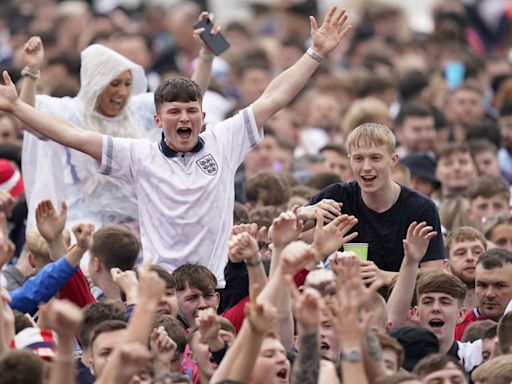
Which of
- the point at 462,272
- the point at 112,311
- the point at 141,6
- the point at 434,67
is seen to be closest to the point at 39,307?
the point at 112,311

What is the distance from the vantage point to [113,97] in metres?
12.5

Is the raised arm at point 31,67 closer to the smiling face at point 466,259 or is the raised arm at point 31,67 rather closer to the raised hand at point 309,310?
the smiling face at point 466,259

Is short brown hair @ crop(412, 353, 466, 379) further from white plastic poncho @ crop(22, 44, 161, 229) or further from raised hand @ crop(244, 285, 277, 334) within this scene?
white plastic poncho @ crop(22, 44, 161, 229)

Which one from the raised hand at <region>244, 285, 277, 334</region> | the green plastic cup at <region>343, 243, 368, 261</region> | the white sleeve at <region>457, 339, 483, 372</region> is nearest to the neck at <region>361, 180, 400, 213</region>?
the green plastic cup at <region>343, 243, 368, 261</region>

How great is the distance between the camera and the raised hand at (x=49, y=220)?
10188mm

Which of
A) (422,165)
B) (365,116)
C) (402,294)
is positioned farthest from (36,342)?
(365,116)

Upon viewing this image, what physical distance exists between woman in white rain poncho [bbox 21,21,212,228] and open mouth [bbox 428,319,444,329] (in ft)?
9.26

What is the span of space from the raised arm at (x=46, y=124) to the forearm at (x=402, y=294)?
2000mm

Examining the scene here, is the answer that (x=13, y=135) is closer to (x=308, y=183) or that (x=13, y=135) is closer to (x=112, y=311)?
(x=308, y=183)

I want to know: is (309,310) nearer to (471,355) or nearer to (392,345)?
(392,345)

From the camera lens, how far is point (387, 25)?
26.0 metres

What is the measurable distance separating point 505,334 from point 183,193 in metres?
2.21

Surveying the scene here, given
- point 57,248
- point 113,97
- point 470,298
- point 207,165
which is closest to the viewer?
point 57,248

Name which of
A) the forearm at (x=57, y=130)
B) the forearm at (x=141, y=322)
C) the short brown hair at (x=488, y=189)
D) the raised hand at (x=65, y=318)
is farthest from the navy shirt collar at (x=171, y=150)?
the short brown hair at (x=488, y=189)
